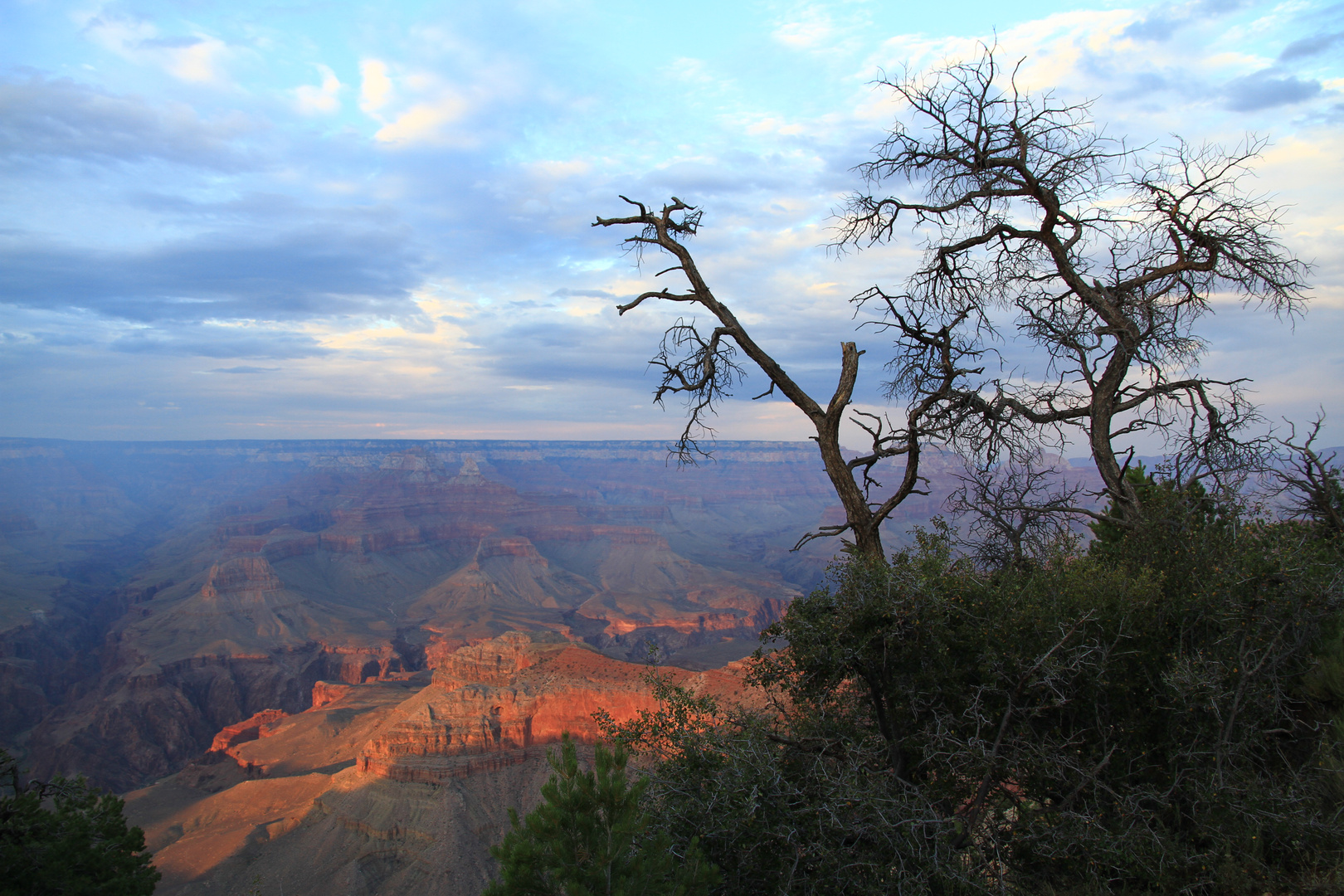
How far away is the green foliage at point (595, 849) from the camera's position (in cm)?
486

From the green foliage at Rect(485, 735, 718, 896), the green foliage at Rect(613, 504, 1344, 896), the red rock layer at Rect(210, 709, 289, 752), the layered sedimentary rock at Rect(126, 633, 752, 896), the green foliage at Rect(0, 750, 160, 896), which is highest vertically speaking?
the green foliage at Rect(613, 504, 1344, 896)

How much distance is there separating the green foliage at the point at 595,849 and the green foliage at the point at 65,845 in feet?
26.9

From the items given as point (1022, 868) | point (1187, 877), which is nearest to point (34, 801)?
point (1022, 868)

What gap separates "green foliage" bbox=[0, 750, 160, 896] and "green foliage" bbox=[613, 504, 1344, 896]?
1008cm

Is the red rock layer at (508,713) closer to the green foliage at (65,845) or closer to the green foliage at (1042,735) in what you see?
the green foliage at (65,845)

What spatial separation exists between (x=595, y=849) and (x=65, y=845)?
1270 centimetres

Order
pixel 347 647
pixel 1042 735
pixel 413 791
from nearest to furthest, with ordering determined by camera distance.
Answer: pixel 1042 735 → pixel 413 791 → pixel 347 647

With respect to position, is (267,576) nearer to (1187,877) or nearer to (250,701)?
(250,701)

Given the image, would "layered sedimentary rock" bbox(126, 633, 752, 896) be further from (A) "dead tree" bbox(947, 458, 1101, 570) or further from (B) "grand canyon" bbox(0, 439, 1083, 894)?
(A) "dead tree" bbox(947, 458, 1101, 570)

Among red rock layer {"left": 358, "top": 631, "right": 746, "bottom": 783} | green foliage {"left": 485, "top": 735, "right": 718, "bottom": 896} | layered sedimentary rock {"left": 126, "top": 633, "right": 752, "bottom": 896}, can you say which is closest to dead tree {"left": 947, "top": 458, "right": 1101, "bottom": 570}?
green foliage {"left": 485, "top": 735, "right": 718, "bottom": 896}

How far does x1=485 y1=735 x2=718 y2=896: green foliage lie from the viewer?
4.86m

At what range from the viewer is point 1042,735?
5.39 m

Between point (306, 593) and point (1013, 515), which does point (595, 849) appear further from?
point (306, 593)

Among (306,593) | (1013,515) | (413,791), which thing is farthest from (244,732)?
(1013,515)
